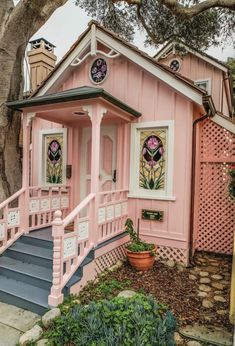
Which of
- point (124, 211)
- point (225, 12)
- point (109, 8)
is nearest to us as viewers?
point (124, 211)

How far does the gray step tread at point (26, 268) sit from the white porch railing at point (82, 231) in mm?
302

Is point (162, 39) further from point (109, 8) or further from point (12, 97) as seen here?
point (12, 97)

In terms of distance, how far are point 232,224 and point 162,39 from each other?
5698 mm

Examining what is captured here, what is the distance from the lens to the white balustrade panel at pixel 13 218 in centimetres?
449

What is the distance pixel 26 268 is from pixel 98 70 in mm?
4323

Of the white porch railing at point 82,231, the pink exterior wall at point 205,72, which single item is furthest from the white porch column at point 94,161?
the pink exterior wall at point 205,72

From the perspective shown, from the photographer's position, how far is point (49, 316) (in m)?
2.96

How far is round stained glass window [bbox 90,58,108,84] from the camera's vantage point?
5500 millimetres

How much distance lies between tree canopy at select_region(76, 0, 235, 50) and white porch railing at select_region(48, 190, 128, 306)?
5205 mm

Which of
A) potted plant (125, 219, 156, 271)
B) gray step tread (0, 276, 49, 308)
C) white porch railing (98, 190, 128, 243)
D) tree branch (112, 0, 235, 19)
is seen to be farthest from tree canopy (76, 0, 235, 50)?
gray step tread (0, 276, 49, 308)

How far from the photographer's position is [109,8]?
7.33 m

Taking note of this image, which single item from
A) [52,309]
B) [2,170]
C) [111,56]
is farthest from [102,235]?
[111,56]

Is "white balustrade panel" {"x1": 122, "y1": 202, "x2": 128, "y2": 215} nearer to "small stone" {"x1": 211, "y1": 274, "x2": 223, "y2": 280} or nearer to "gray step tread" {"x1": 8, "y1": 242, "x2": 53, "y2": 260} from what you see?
"gray step tread" {"x1": 8, "y1": 242, "x2": 53, "y2": 260}

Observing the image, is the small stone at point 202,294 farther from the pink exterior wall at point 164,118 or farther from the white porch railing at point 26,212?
the white porch railing at point 26,212
